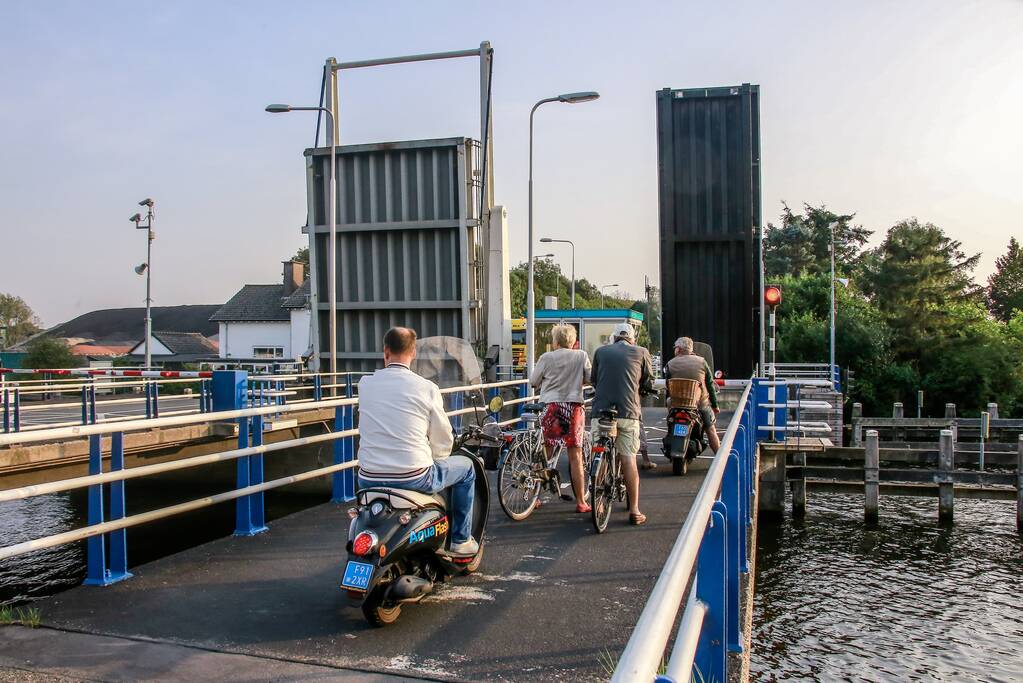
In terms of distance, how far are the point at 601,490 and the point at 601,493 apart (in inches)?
0.9

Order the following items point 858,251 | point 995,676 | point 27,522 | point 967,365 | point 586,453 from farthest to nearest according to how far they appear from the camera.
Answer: point 858,251, point 967,365, point 27,522, point 995,676, point 586,453

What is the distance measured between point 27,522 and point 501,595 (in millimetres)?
10830

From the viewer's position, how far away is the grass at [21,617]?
14.4ft

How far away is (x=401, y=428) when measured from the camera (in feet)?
15.4

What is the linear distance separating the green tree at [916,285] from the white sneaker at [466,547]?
44510mm

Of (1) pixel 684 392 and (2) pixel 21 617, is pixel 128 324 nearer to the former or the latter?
(1) pixel 684 392

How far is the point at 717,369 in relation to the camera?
16.6m

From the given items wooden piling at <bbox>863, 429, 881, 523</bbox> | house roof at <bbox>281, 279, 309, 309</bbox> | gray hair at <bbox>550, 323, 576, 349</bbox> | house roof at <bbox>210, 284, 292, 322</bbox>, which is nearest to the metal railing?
gray hair at <bbox>550, 323, 576, 349</bbox>

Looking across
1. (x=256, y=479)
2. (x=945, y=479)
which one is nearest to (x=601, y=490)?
(x=256, y=479)

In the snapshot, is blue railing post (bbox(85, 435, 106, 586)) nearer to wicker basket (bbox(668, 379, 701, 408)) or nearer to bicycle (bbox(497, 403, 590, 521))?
bicycle (bbox(497, 403, 590, 521))

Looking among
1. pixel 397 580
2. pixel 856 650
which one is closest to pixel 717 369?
pixel 856 650

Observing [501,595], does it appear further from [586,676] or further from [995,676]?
[995,676]

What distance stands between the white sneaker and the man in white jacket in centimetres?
35

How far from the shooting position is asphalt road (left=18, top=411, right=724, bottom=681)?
3.97m
